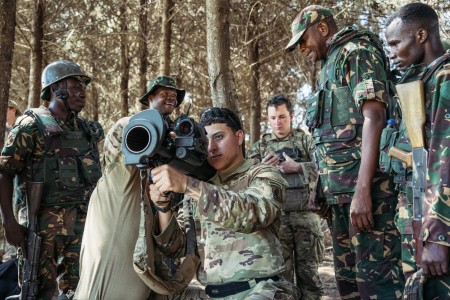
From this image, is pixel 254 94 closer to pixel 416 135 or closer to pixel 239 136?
pixel 239 136

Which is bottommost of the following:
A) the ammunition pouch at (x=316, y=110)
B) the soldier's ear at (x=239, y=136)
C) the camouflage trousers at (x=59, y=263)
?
the camouflage trousers at (x=59, y=263)

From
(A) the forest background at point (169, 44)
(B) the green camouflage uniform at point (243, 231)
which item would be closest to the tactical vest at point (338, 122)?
(B) the green camouflage uniform at point (243, 231)

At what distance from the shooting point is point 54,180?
16.6 feet

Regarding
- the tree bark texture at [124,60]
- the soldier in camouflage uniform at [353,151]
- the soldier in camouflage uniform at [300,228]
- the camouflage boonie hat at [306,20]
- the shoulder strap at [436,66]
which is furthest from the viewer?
the tree bark texture at [124,60]

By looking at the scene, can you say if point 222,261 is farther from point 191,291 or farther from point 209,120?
point 209,120

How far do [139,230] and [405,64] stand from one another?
5.70 ft

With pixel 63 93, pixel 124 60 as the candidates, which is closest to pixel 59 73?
pixel 63 93

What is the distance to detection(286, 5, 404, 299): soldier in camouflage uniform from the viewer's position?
11.2 ft

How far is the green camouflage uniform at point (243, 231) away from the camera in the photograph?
2703 mm

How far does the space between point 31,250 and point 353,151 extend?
117 inches

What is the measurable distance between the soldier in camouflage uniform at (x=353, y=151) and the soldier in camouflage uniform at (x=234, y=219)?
0.70 m

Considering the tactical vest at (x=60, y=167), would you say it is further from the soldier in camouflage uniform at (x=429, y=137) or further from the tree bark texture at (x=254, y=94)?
the tree bark texture at (x=254, y=94)

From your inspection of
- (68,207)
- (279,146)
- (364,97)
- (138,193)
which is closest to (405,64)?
(364,97)

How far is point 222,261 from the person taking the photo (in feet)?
9.75
